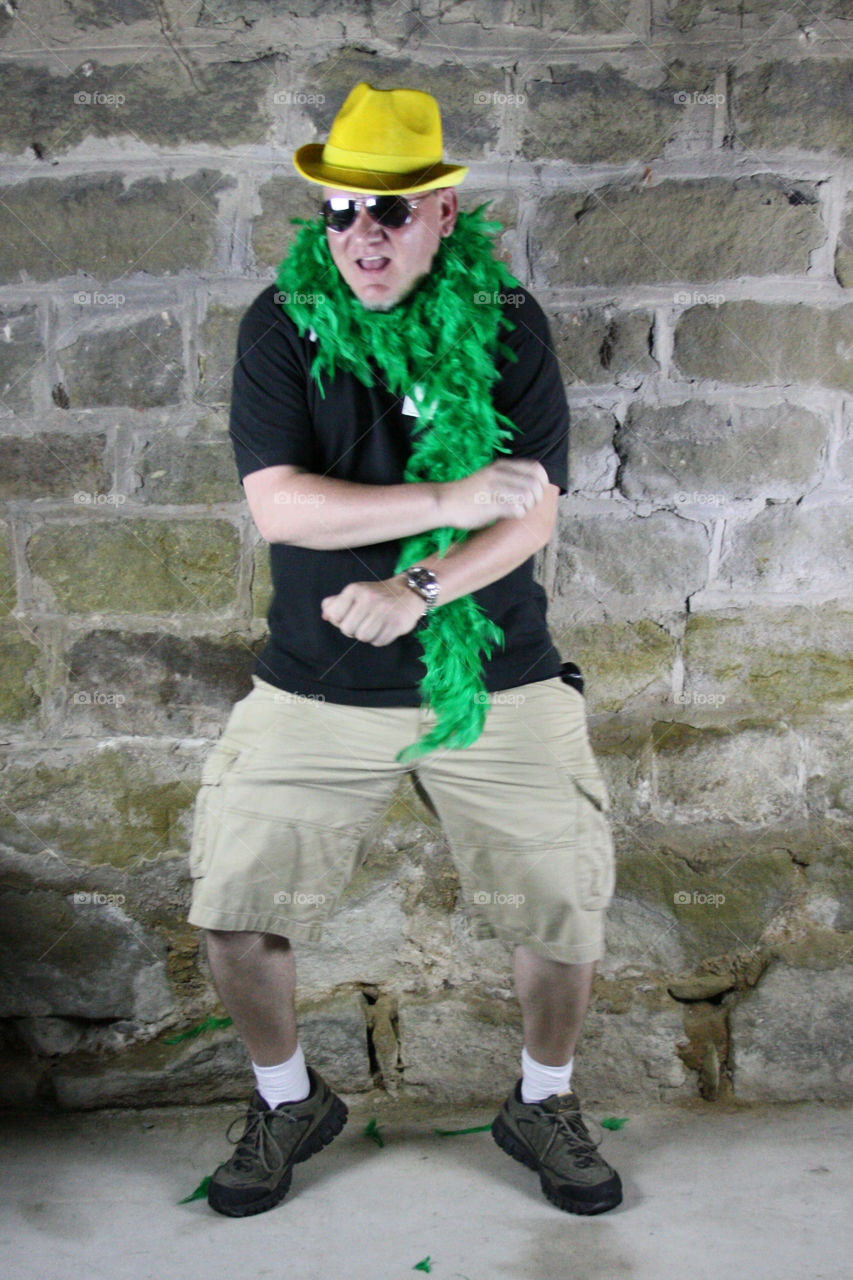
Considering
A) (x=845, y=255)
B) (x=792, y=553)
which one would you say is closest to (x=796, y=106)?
(x=845, y=255)

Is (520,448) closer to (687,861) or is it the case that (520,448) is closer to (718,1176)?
(687,861)

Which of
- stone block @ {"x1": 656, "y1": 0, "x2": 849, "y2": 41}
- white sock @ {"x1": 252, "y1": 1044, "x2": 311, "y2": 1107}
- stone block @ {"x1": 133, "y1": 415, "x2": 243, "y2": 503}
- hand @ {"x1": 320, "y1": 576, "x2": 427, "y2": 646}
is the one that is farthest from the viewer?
stone block @ {"x1": 133, "y1": 415, "x2": 243, "y2": 503}

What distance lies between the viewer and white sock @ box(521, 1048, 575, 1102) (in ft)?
7.76

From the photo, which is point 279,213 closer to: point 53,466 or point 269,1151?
point 53,466

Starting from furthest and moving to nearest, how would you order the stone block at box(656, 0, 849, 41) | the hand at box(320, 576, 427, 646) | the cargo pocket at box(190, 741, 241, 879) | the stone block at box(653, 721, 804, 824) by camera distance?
1. the stone block at box(653, 721, 804, 824)
2. the stone block at box(656, 0, 849, 41)
3. the cargo pocket at box(190, 741, 241, 879)
4. the hand at box(320, 576, 427, 646)

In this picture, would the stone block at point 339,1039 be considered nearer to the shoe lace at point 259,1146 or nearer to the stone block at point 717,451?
the shoe lace at point 259,1146

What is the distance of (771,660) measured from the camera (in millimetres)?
2678

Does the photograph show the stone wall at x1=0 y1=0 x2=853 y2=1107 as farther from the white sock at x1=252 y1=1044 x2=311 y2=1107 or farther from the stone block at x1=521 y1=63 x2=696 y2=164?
the white sock at x1=252 y1=1044 x2=311 y2=1107

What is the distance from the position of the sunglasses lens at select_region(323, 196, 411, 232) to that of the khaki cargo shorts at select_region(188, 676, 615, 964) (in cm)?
97

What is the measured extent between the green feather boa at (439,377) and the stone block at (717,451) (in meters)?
0.54

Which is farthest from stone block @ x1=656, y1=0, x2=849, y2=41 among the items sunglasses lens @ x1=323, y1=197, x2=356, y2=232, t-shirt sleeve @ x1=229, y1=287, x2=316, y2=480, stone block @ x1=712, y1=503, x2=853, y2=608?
t-shirt sleeve @ x1=229, y1=287, x2=316, y2=480

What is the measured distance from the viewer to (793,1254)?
211cm

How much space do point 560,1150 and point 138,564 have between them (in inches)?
65.7

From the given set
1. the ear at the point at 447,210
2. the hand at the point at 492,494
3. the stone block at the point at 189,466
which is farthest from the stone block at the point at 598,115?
the stone block at the point at 189,466
